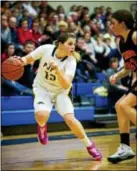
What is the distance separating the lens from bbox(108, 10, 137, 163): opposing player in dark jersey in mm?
1940

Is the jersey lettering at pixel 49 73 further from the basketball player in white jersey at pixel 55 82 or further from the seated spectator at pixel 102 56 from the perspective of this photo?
the seated spectator at pixel 102 56

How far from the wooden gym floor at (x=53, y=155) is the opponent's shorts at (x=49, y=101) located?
40cm

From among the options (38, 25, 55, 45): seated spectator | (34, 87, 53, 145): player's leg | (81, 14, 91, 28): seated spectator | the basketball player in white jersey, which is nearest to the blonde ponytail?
the basketball player in white jersey

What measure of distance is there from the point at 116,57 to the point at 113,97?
0.25 meters

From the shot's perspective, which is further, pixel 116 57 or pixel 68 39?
pixel 116 57

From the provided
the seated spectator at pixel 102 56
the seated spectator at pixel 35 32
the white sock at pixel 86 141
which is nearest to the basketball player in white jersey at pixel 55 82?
the white sock at pixel 86 141

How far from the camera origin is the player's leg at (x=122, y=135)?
7.02 feet

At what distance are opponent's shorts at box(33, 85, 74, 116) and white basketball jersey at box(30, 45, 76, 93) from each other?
7 cm

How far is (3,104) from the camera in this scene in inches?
89.9

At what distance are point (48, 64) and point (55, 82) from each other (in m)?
0.10

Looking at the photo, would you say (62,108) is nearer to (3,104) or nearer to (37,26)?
(3,104)

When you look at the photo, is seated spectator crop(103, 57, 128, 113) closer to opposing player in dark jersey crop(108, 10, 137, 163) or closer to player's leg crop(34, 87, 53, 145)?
opposing player in dark jersey crop(108, 10, 137, 163)

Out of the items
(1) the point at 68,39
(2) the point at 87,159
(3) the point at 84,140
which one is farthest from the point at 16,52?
(2) the point at 87,159

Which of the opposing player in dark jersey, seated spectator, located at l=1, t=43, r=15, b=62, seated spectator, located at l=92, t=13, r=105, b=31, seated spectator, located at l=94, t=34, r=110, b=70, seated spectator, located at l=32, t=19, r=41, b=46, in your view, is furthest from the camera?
seated spectator, located at l=92, t=13, r=105, b=31
